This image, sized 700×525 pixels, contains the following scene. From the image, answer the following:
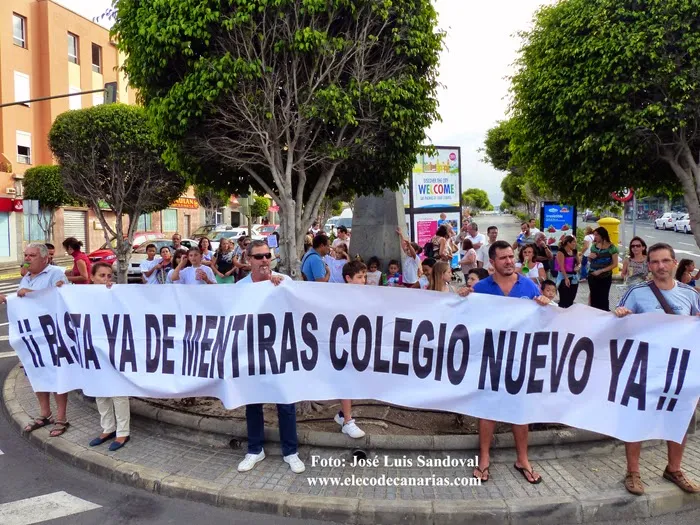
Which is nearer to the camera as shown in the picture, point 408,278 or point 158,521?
point 158,521

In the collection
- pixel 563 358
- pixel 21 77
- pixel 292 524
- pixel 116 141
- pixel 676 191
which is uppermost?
pixel 21 77

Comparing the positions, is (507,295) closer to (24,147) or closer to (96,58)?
(24,147)

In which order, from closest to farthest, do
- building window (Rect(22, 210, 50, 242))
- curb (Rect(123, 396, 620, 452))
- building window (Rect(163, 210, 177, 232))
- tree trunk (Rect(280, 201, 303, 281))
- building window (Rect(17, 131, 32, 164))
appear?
curb (Rect(123, 396, 620, 452)) < tree trunk (Rect(280, 201, 303, 281)) < building window (Rect(22, 210, 50, 242)) < building window (Rect(17, 131, 32, 164)) < building window (Rect(163, 210, 177, 232))

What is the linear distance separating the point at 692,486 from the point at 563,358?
1240 millimetres

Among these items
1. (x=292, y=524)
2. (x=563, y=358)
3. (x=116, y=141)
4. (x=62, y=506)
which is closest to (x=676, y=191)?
(x=563, y=358)

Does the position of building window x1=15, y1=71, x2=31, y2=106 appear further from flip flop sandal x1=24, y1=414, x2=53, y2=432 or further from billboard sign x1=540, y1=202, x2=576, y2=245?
flip flop sandal x1=24, y1=414, x2=53, y2=432

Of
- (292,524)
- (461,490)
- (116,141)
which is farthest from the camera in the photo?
(116,141)

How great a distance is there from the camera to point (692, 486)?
12.7 ft

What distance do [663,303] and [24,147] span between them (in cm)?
3326

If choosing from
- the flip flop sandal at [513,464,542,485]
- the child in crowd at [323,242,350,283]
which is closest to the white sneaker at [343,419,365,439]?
the flip flop sandal at [513,464,542,485]

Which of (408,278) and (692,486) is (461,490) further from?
(408,278)

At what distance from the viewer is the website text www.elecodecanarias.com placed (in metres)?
4.11

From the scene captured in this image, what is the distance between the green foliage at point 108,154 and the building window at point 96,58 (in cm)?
2436

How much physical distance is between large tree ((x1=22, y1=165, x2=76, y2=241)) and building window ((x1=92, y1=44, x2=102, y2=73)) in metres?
11.7
